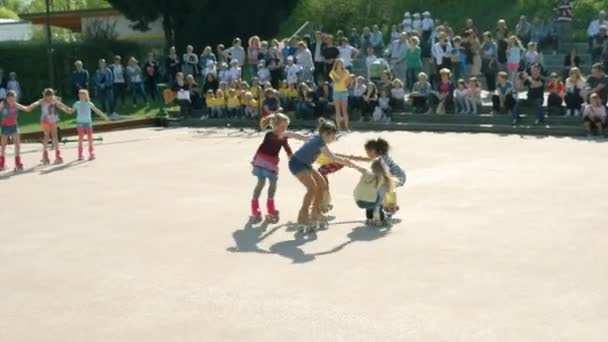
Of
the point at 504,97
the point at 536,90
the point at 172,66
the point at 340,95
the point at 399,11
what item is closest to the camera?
the point at 536,90

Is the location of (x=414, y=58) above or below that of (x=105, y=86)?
above

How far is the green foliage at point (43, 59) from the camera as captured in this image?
34531mm

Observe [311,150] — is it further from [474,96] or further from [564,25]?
[564,25]

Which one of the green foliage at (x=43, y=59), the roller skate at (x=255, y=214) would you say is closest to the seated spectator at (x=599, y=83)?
the roller skate at (x=255, y=214)

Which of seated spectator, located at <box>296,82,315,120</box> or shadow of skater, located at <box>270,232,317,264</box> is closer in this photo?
shadow of skater, located at <box>270,232,317,264</box>

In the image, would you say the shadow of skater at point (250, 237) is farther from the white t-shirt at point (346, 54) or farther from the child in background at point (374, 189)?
the white t-shirt at point (346, 54)

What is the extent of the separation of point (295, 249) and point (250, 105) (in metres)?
15.9

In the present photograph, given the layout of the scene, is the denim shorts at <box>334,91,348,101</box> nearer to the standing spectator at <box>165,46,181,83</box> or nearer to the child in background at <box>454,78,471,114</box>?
the child in background at <box>454,78,471,114</box>

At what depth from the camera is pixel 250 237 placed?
37.2 ft

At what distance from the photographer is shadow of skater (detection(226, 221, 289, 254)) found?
10.7m

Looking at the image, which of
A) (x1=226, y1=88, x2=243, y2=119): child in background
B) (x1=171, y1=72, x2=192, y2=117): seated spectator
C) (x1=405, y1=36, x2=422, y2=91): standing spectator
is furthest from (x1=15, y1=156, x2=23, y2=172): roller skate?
(x1=405, y1=36, x2=422, y2=91): standing spectator

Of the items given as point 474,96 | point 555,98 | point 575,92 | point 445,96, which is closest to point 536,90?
point 555,98

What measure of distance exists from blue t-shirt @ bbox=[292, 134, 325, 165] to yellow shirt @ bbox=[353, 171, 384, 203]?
653 millimetres

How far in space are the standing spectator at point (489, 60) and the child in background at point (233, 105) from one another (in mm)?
6729
